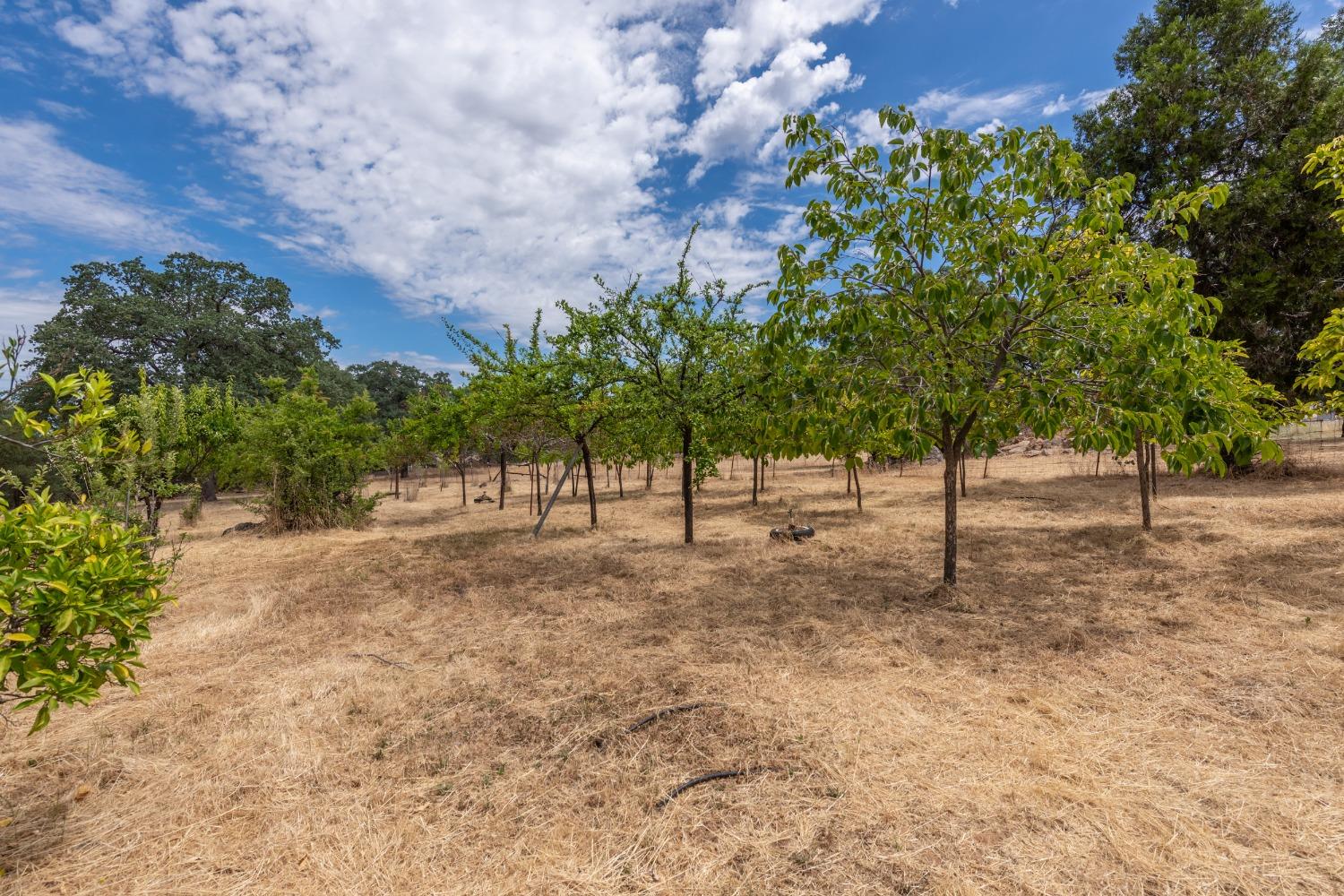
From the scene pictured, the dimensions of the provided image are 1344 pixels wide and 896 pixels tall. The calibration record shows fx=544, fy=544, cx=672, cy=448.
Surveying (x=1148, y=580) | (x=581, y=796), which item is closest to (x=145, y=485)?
(x=581, y=796)

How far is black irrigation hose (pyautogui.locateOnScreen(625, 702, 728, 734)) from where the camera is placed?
4.38 m

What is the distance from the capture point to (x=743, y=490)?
2411 cm

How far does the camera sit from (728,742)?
410cm

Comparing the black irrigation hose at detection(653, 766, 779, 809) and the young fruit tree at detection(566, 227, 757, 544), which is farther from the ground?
the young fruit tree at detection(566, 227, 757, 544)

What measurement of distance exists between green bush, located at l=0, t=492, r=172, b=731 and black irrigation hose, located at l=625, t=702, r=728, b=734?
10.2 feet

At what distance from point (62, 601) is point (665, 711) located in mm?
3745

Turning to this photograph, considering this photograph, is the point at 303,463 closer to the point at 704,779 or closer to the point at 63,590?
the point at 63,590

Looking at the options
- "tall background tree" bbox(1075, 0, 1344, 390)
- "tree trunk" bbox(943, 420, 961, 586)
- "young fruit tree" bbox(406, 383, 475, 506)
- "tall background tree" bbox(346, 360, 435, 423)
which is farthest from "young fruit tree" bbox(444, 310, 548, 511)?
"tall background tree" bbox(346, 360, 435, 423)

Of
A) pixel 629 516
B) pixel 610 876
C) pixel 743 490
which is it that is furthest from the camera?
pixel 743 490

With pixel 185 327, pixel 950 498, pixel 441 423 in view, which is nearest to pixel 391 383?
pixel 185 327

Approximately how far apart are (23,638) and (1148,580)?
11.3m

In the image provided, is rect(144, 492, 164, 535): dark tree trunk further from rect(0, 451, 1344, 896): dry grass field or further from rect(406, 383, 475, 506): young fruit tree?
rect(406, 383, 475, 506): young fruit tree

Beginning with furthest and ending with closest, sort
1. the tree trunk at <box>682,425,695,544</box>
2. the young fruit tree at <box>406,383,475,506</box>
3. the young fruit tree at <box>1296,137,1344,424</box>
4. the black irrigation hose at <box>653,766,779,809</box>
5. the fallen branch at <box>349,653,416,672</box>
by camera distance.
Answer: the young fruit tree at <box>406,383,475,506</box> < the tree trunk at <box>682,425,695,544</box> < the young fruit tree at <box>1296,137,1344,424</box> < the fallen branch at <box>349,653,416,672</box> < the black irrigation hose at <box>653,766,779,809</box>

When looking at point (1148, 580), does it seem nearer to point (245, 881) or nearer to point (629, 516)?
point (245, 881)
